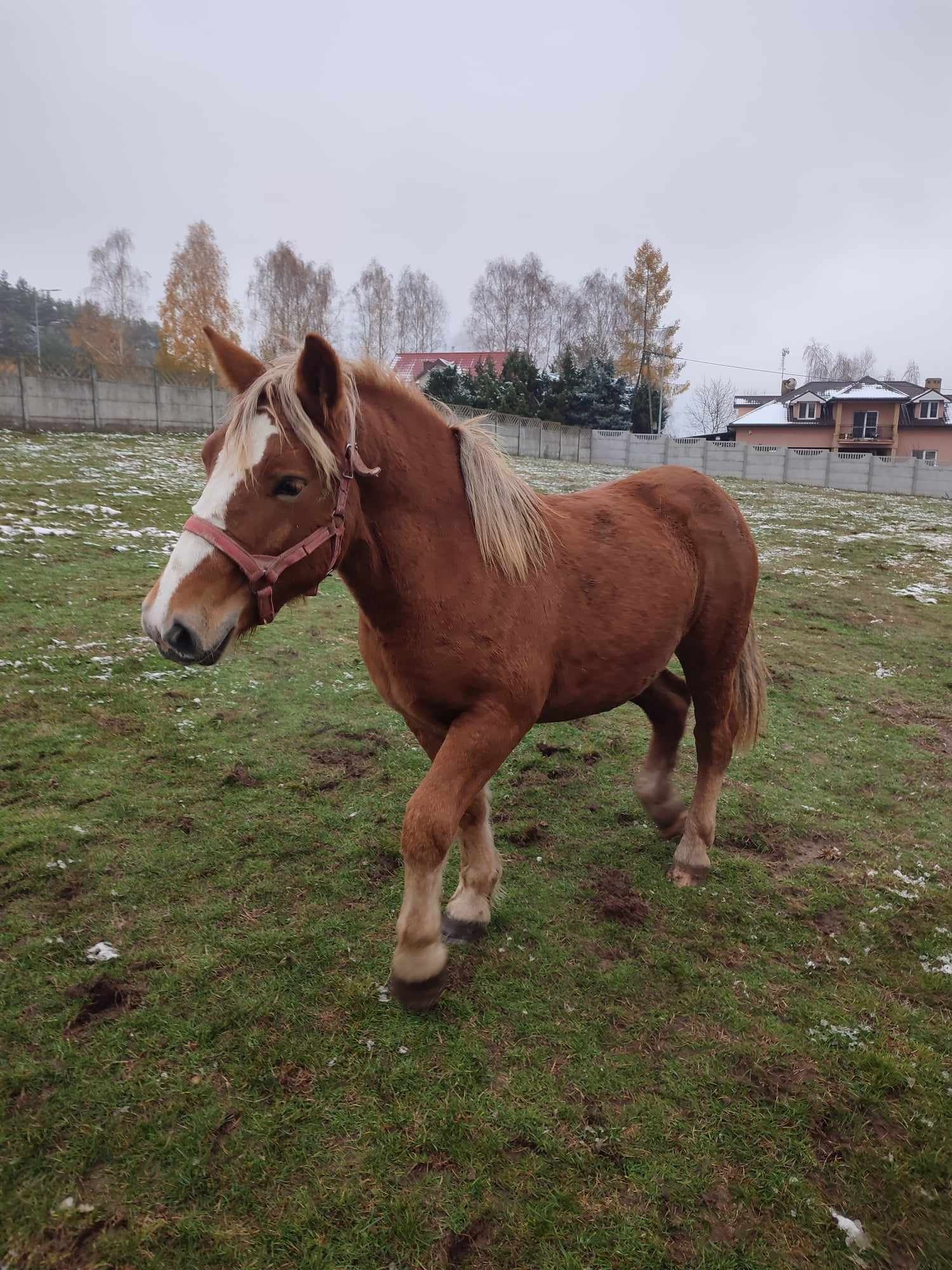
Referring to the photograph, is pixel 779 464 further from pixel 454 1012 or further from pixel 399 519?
pixel 454 1012

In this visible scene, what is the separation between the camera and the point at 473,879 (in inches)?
118

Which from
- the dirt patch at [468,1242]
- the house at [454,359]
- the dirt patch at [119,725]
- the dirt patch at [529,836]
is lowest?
the dirt patch at [468,1242]

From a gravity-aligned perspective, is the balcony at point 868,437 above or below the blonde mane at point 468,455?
above

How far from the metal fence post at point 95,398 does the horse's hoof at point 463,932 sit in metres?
22.6

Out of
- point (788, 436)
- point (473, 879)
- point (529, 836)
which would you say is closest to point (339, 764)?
point (529, 836)

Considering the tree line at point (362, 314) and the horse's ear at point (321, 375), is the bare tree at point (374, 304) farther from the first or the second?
the horse's ear at point (321, 375)

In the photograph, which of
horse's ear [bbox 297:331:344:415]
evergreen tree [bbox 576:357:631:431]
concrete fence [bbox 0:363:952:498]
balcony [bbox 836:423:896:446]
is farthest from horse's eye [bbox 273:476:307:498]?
balcony [bbox 836:423:896:446]

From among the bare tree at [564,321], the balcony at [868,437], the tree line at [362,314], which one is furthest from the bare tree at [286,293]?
the balcony at [868,437]

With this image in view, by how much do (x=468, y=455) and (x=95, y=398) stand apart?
2252cm

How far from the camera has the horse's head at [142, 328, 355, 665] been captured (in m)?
1.92

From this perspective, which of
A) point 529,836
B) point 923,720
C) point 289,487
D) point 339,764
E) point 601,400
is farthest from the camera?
point 601,400

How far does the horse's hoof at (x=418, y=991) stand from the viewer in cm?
244

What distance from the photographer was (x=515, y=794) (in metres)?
4.26

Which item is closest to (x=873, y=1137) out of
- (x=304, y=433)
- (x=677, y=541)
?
(x=677, y=541)
